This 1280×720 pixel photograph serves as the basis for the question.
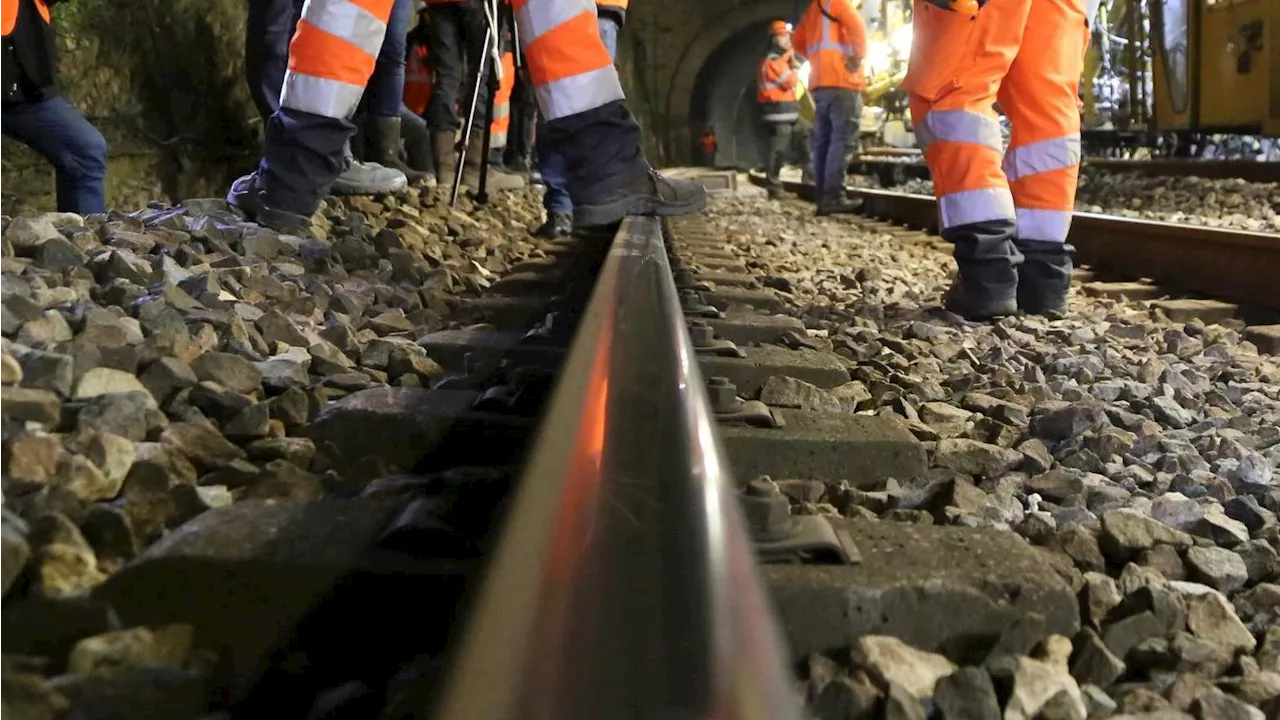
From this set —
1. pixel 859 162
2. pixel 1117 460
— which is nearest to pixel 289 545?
pixel 1117 460

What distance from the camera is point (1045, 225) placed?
3.11 meters

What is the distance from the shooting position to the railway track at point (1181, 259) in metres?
3.24

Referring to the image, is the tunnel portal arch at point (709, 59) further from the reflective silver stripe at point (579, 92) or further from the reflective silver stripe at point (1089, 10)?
the reflective silver stripe at point (579, 92)

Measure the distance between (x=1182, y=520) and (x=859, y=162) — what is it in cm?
1382

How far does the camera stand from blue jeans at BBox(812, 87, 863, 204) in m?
7.55

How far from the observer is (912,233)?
610 centimetres

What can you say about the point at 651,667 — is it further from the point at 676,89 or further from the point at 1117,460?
the point at 676,89

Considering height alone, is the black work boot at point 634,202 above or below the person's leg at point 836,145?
below

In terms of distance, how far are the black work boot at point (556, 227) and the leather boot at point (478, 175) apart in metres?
1.46

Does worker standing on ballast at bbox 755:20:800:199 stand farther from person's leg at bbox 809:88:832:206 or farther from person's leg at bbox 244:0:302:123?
person's leg at bbox 244:0:302:123

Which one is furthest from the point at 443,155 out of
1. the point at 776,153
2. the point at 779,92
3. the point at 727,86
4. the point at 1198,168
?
the point at 727,86

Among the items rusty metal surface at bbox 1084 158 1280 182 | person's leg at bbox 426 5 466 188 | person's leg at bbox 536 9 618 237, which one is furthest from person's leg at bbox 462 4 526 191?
rusty metal surface at bbox 1084 158 1280 182

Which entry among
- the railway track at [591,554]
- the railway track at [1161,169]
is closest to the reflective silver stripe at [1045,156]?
the railway track at [591,554]

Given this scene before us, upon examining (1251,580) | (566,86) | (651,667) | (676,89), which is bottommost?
(1251,580)
